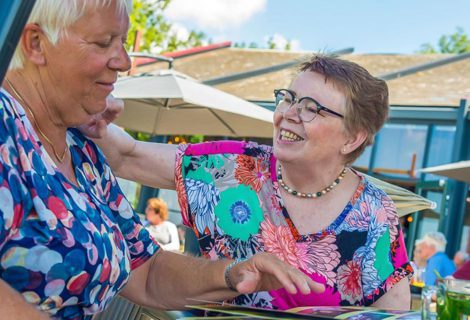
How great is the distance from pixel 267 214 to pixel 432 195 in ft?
37.0

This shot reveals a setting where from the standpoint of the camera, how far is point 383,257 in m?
2.64

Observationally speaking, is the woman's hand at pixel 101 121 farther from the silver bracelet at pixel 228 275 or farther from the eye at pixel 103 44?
the silver bracelet at pixel 228 275

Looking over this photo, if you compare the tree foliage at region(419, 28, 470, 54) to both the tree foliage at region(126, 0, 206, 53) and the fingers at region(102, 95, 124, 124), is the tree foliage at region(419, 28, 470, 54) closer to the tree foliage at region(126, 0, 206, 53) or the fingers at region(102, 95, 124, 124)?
the tree foliage at region(126, 0, 206, 53)

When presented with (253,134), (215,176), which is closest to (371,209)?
(215,176)

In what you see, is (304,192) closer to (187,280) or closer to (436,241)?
(187,280)

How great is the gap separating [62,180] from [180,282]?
0.57m

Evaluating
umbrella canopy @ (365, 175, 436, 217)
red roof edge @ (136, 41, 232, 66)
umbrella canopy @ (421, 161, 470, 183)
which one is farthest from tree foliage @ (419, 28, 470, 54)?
umbrella canopy @ (365, 175, 436, 217)

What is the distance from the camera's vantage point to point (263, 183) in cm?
275

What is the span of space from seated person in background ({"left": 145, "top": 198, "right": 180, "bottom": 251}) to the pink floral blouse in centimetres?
673

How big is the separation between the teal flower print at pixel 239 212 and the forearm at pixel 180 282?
48 centimetres

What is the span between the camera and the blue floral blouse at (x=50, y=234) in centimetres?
143

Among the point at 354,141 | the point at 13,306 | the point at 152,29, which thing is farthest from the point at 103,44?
the point at 152,29

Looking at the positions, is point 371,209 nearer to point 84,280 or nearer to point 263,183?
point 263,183

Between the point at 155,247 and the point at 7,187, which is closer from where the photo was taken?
the point at 7,187
